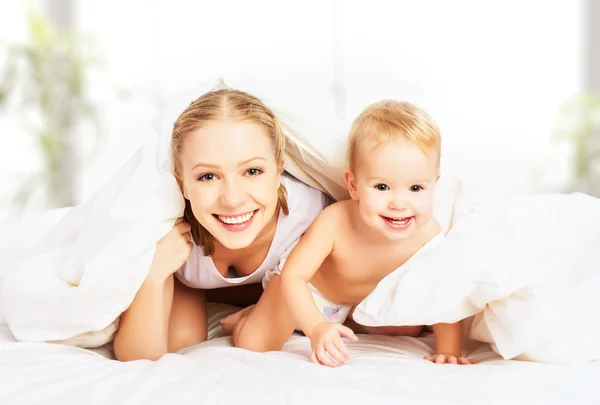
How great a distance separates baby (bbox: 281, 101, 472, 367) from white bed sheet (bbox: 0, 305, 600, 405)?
0.07 metres

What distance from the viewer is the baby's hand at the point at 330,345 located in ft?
3.64

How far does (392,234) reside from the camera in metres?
1.26

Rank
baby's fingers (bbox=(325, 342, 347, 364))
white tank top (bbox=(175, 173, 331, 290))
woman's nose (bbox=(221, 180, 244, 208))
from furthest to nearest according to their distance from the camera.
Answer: white tank top (bbox=(175, 173, 331, 290))
woman's nose (bbox=(221, 180, 244, 208))
baby's fingers (bbox=(325, 342, 347, 364))

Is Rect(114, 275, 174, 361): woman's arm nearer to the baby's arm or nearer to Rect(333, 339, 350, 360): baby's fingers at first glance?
the baby's arm

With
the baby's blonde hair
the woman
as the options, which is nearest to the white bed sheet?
the woman

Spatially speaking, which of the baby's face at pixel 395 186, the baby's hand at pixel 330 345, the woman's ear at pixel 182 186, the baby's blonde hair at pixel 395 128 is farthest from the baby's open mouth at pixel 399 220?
the woman's ear at pixel 182 186

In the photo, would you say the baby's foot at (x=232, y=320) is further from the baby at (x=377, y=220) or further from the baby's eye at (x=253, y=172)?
the baby's eye at (x=253, y=172)

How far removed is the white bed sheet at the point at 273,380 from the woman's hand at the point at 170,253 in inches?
6.9

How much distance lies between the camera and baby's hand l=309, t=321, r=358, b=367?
1108mm

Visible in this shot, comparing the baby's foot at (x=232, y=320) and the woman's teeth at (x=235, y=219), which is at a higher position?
the woman's teeth at (x=235, y=219)

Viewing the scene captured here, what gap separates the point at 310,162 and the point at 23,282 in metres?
0.59

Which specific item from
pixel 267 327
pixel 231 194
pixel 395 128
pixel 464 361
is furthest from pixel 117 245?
pixel 464 361

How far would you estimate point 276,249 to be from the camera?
1439 mm

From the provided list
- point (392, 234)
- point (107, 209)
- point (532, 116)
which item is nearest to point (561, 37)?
point (532, 116)
